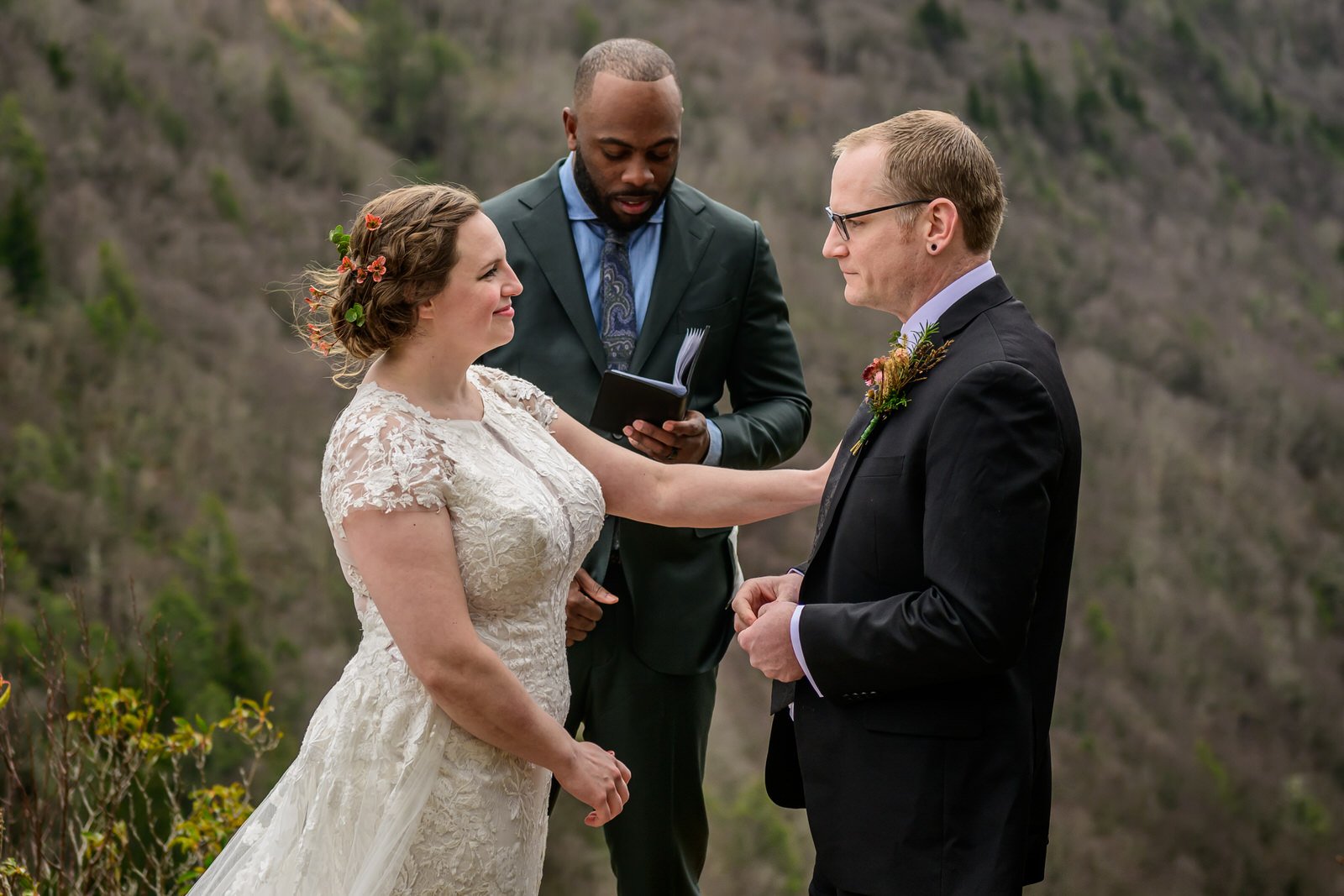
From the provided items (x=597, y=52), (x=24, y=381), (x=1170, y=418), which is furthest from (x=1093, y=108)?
(x=597, y=52)

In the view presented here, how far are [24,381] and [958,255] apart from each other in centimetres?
1066

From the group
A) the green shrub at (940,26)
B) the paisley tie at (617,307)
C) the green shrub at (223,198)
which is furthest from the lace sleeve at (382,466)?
the green shrub at (940,26)

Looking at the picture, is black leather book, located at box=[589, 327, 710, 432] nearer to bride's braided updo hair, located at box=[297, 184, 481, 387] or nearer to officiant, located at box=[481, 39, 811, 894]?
officiant, located at box=[481, 39, 811, 894]

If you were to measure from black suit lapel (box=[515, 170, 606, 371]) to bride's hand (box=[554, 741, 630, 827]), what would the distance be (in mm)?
1061

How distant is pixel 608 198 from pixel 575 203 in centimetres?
11

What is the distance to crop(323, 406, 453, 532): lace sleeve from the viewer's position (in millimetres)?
2074

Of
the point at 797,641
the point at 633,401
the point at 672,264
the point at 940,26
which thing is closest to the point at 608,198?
the point at 672,264

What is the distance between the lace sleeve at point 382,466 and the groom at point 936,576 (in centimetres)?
61

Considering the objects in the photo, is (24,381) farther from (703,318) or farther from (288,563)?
(703,318)

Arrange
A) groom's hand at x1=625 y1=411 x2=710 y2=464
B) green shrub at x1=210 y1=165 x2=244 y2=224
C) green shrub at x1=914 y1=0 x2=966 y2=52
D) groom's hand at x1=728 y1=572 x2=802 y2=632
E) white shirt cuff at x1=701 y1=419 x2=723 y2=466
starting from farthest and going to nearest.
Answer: green shrub at x1=914 y1=0 x2=966 y2=52, green shrub at x1=210 y1=165 x2=244 y2=224, white shirt cuff at x1=701 y1=419 x2=723 y2=466, groom's hand at x1=625 y1=411 x2=710 y2=464, groom's hand at x1=728 y1=572 x2=802 y2=632

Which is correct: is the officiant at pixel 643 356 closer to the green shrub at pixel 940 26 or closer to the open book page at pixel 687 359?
the open book page at pixel 687 359

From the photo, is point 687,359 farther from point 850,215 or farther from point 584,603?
point 850,215

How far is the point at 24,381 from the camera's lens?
10.9 metres

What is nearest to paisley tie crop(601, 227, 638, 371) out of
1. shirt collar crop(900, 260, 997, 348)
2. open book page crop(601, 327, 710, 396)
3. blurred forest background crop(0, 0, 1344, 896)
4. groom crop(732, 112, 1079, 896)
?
open book page crop(601, 327, 710, 396)
